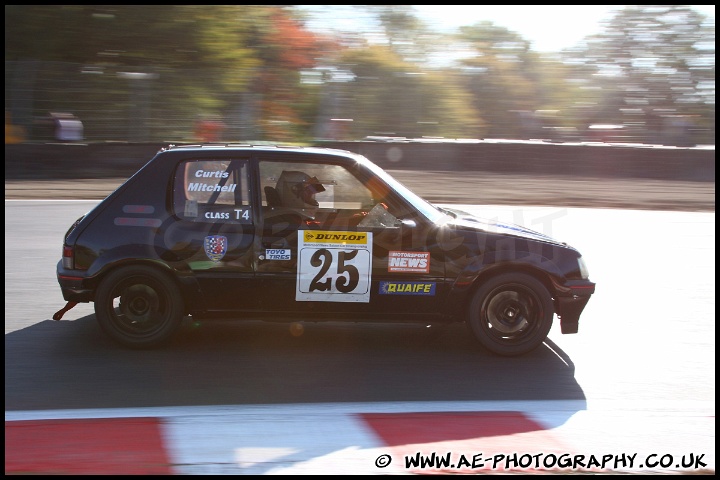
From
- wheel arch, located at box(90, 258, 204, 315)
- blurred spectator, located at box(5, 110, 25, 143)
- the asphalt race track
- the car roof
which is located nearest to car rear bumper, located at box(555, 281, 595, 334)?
the asphalt race track

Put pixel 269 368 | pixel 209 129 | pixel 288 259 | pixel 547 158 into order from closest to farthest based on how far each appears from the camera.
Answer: pixel 269 368 → pixel 288 259 → pixel 547 158 → pixel 209 129

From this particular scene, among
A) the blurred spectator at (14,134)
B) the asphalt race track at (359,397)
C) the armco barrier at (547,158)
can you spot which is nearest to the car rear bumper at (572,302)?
the asphalt race track at (359,397)

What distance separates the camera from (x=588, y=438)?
14.9 feet

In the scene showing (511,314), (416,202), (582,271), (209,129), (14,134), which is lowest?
(511,314)

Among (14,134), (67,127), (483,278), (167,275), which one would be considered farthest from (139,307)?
(14,134)

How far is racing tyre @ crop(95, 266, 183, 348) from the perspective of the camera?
5.78 meters

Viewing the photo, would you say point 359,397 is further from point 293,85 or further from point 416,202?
point 293,85

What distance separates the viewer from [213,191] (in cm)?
589

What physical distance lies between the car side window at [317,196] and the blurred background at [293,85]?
16.1 metres

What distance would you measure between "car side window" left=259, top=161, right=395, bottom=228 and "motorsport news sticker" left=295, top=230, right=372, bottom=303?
0.10 m

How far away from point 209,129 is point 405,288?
17814 mm

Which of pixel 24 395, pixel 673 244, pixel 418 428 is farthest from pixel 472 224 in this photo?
pixel 673 244

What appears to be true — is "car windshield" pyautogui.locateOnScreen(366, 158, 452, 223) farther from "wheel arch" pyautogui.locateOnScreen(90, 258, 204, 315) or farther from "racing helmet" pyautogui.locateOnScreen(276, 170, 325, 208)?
"wheel arch" pyautogui.locateOnScreen(90, 258, 204, 315)

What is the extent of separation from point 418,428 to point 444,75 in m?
23.7
